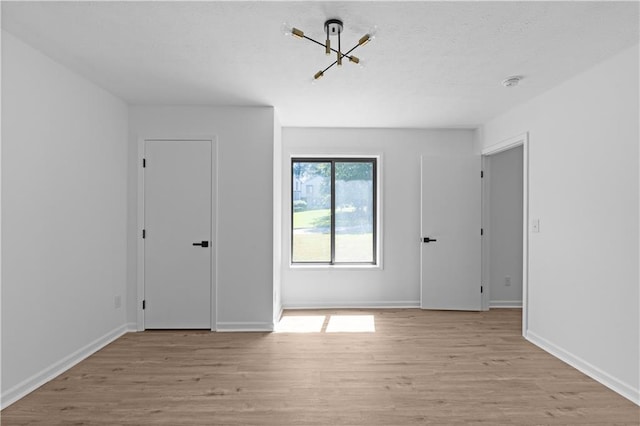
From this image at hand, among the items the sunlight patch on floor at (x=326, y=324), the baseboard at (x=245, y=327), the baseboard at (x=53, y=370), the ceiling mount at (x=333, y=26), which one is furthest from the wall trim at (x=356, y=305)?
the ceiling mount at (x=333, y=26)

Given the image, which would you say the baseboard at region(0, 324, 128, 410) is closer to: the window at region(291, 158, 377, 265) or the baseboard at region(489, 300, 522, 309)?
the window at region(291, 158, 377, 265)

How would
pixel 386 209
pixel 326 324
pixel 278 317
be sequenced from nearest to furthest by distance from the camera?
pixel 326 324 → pixel 278 317 → pixel 386 209

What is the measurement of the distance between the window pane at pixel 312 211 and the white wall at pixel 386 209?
199mm

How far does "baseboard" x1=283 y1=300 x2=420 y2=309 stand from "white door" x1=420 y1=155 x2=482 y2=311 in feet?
0.63

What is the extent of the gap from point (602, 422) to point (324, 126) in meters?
3.91

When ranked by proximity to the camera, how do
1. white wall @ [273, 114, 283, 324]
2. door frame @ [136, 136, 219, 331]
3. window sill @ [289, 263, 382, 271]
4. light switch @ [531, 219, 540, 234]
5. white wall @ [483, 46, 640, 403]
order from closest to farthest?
1. white wall @ [483, 46, 640, 403]
2. light switch @ [531, 219, 540, 234]
3. door frame @ [136, 136, 219, 331]
4. white wall @ [273, 114, 283, 324]
5. window sill @ [289, 263, 382, 271]

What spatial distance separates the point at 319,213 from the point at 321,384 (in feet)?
8.82

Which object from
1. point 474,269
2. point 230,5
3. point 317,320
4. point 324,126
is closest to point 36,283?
point 230,5

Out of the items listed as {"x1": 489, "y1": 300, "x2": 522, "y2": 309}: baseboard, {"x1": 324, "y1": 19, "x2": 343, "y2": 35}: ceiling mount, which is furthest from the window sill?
{"x1": 324, "y1": 19, "x2": 343, "y2": 35}: ceiling mount

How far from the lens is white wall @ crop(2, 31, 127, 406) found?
2.44m

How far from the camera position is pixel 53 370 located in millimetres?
2805

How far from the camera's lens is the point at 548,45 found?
2.52 m

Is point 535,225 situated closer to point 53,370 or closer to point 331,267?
point 331,267

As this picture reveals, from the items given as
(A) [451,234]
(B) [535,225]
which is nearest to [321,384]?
(B) [535,225]
